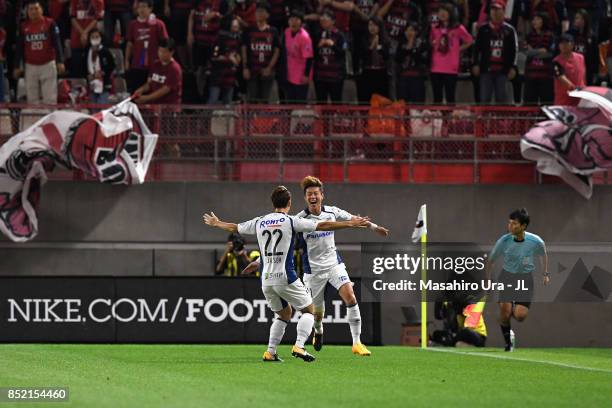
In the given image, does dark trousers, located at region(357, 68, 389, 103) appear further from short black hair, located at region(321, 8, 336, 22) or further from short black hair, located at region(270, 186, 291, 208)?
short black hair, located at region(270, 186, 291, 208)

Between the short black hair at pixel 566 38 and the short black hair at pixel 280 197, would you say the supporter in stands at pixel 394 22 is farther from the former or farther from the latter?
the short black hair at pixel 280 197

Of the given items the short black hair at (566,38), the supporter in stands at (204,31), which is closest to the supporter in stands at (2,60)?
the supporter in stands at (204,31)

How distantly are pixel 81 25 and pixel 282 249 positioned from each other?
39.6 feet

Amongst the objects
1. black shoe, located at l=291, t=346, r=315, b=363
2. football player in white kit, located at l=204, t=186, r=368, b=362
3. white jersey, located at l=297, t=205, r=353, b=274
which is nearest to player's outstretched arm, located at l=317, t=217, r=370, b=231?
football player in white kit, located at l=204, t=186, r=368, b=362

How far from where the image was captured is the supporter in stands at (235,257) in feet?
79.8

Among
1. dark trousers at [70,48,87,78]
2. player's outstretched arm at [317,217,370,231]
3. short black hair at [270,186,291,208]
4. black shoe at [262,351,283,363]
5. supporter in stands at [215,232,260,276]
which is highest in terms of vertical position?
dark trousers at [70,48,87,78]

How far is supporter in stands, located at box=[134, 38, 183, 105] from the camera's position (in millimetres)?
26625

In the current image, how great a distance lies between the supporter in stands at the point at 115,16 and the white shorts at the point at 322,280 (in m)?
10.2

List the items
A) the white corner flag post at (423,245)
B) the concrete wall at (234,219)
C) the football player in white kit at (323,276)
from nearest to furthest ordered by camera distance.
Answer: the football player in white kit at (323,276), the white corner flag post at (423,245), the concrete wall at (234,219)

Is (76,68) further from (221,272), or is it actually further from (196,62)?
(221,272)

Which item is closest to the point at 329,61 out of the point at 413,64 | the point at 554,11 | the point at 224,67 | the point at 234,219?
the point at 413,64

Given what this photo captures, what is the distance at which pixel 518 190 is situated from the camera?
26.9m

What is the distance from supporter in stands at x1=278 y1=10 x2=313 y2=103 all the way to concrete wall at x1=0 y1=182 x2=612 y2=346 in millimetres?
2077

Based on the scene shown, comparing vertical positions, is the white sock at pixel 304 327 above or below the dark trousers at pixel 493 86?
below
